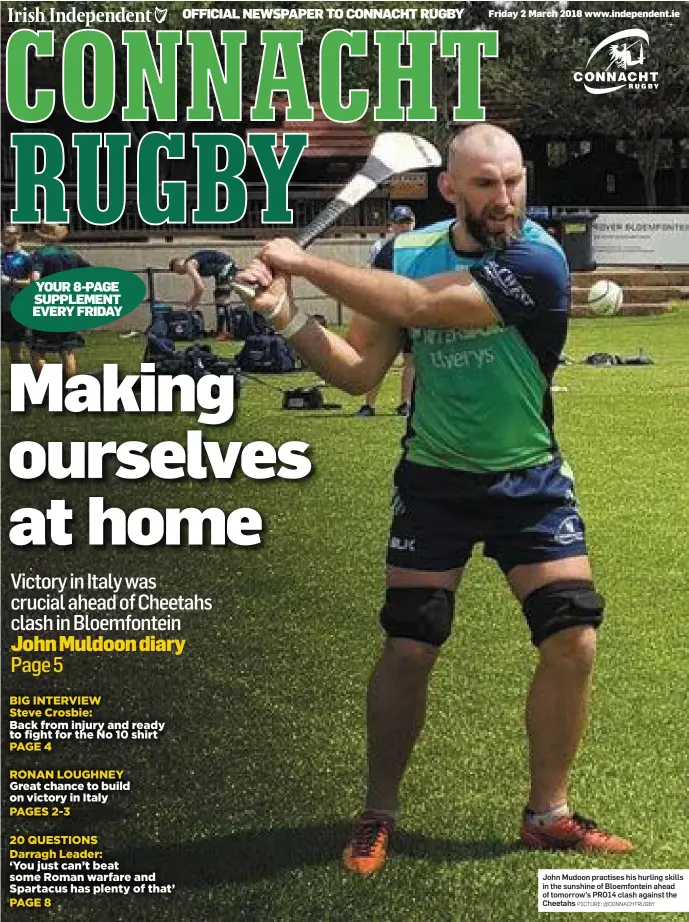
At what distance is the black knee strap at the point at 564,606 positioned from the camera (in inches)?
202

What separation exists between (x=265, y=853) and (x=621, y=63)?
121 inches

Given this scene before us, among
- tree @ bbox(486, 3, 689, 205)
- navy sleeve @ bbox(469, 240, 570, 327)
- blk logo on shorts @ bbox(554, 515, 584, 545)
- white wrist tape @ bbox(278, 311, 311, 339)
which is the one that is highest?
tree @ bbox(486, 3, 689, 205)

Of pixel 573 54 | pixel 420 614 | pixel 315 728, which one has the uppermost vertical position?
pixel 573 54

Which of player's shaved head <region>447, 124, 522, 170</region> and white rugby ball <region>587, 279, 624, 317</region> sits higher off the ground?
white rugby ball <region>587, 279, 624, 317</region>

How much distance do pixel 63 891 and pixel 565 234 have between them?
36.2ft

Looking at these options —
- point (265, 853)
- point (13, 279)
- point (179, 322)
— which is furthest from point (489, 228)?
point (179, 322)

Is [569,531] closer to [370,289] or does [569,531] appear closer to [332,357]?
[332,357]

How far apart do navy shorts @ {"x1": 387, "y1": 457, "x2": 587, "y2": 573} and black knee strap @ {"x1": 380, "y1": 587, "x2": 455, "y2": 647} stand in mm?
75

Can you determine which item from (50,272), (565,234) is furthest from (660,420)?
(50,272)

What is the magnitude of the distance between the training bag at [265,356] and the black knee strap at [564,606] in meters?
12.2

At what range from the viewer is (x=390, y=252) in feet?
17.0

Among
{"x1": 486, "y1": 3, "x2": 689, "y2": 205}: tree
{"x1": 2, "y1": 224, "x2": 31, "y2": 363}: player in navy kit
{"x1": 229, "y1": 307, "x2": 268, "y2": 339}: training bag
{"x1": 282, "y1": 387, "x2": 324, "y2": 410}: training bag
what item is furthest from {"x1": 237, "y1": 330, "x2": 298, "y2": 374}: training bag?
{"x1": 2, "y1": 224, "x2": 31, "y2": 363}: player in navy kit

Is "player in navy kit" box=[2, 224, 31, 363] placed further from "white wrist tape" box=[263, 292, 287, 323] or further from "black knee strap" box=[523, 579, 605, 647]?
"black knee strap" box=[523, 579, 605, 647]

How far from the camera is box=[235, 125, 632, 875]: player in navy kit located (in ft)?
16.4
